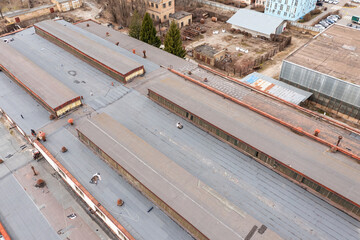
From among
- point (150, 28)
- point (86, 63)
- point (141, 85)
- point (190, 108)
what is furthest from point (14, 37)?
point (190, 108)

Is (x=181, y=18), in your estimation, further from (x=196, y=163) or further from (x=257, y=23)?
(x=196, y=163)

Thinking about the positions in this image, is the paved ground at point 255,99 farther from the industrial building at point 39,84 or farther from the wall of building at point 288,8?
the wall of building at point 288,8

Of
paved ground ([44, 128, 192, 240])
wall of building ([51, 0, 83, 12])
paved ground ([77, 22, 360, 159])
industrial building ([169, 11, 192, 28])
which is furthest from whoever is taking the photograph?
wall of building ([51, 0, 83, 12])

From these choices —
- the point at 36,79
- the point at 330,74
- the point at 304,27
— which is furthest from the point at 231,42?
the point at 36,79

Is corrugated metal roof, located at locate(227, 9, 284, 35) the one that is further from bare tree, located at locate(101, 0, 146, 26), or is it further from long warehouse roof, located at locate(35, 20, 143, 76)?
long warehouse roof, located at locate(35, 20, 143, 76)

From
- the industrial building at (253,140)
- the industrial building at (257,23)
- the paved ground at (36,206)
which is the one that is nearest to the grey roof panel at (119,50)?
the industrial building at (253,140)

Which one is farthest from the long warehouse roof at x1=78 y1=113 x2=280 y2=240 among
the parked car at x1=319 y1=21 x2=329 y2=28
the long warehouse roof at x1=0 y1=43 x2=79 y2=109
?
the parked car at x1=319 y1=21 x2=329 y2=28
